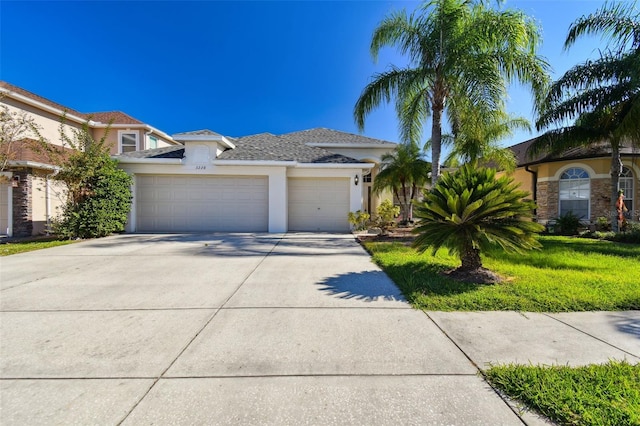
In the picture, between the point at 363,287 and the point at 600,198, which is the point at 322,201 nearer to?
the point at 363,287

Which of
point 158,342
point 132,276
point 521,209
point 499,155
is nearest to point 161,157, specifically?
point 132,276

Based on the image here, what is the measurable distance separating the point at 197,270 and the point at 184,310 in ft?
7.81

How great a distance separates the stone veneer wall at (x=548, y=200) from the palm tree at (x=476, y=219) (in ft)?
46.2

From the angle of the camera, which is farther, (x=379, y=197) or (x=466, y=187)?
(x=379, y=197)

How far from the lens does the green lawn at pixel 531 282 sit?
4344 mm

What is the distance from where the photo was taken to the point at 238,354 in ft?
9.87

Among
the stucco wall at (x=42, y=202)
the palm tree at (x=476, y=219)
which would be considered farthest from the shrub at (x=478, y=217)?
the stucco wall at (x=42, y=202)

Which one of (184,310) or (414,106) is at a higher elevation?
(414,106)

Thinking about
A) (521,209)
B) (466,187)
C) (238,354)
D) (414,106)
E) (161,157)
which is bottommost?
(238,354)

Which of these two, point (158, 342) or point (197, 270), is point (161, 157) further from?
point (158, 342)

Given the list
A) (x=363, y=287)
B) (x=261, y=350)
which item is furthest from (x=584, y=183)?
(x=261, y=350)

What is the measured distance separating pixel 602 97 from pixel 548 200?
6.62 m

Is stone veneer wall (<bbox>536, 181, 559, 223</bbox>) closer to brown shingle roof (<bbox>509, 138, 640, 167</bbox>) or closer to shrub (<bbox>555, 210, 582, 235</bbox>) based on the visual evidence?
brown shingle roof (<bbox>509, 138, 640, 167</bbox>)

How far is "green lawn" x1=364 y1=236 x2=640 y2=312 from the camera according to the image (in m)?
4.34
